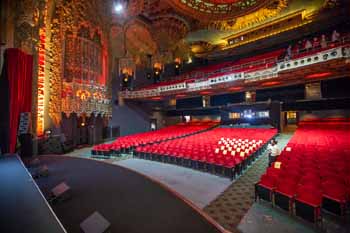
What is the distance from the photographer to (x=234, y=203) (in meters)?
3.67

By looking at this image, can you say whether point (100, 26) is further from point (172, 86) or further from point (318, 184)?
point (318, 184)

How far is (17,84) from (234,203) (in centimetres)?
749

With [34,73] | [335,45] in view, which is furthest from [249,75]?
[34,73]

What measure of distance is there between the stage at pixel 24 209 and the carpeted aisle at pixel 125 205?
0.17 meters

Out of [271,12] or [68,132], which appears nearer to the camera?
[68,132]

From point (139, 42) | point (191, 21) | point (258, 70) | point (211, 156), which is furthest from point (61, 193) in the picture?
point (191, 21)

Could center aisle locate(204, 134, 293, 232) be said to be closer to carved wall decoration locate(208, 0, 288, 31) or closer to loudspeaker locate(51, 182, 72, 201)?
loudspeaker locate(51, 182, 72, 201)

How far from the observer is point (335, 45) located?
830cm

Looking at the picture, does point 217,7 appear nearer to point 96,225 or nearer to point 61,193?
point 61,193

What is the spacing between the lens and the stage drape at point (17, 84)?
5617 millimetres

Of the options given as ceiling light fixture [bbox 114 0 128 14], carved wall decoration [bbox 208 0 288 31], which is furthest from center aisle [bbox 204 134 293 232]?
ceiling light fixture [bbox 114 0 128 14]

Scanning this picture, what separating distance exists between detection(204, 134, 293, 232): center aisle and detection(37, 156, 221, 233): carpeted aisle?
1.22 metres

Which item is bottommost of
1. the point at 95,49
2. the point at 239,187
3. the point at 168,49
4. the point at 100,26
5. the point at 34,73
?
the point at 239,187

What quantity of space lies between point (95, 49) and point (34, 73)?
14.5 feet
